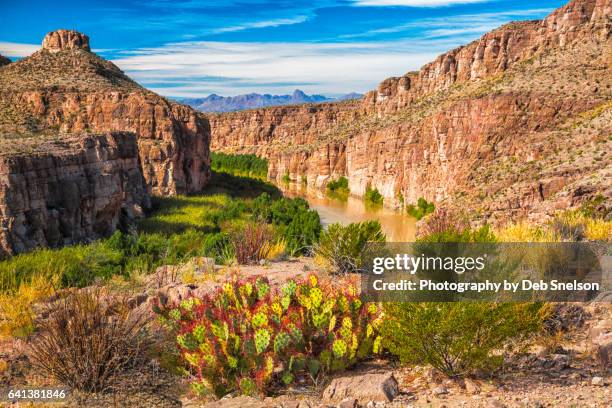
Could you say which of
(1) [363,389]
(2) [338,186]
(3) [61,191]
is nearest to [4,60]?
(2) [338,186]

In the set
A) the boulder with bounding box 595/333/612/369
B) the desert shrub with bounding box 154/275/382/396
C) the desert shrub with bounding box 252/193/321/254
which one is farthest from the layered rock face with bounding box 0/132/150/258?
the boulder with bounding box 595/333/612/369

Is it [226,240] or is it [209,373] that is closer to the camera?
[209,373]

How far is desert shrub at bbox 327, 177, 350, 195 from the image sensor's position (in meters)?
82.3

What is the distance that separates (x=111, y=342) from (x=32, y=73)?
6270 cm

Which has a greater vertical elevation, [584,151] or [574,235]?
[584,151]

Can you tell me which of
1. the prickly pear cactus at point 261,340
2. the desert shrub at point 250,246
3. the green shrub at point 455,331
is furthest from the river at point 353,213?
the prickly pear cactus at point 261,340

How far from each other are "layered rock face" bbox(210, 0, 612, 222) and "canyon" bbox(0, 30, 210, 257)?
73.7 feet

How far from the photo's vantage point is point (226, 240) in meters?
17.9

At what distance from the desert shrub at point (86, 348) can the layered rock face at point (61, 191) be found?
18.2 meters

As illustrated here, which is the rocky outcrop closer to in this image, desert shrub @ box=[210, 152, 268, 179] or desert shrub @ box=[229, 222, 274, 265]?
desert shrub @ box=[210, 152, 268, 179]

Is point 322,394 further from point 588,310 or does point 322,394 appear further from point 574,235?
point 574,235

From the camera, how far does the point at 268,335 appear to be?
24.1ft

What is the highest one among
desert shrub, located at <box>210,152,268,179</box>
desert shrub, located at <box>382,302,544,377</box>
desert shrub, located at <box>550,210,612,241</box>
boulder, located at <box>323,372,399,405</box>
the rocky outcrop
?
the rocky outcrop

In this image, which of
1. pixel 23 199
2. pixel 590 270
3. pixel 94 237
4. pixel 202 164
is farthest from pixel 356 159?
pixel 590 270
